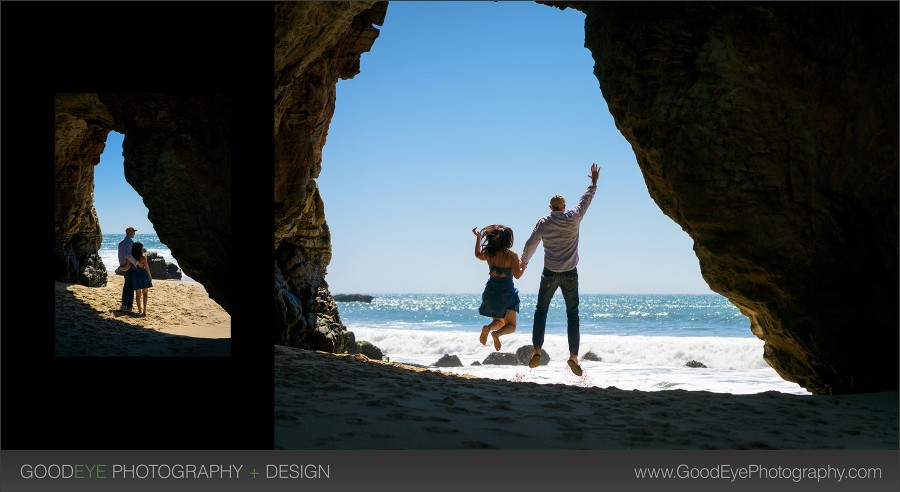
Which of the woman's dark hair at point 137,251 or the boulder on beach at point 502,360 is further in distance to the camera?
the boulder on beach at point 502,360

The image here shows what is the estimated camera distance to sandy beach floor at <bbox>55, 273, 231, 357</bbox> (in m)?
8.29

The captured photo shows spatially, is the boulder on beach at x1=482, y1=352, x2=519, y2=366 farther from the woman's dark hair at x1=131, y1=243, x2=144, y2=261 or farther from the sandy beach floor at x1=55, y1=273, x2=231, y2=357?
the woman's dark hair at x1=131, y1=243, x2=144, y2=261

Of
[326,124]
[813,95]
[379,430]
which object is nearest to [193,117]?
[326,124]

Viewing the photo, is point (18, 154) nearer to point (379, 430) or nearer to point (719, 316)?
point (379, 430)

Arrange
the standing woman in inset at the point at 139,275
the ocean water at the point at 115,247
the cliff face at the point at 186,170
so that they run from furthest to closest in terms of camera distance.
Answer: the ocean water at the point at 115,247
the standing woman in inset at the point at 139,275
the cliff face at the point at 186,170

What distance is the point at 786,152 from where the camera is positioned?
588 centimetres

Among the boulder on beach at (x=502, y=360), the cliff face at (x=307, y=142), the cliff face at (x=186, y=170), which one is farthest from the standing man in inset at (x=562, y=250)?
the boulder on beach at (x=502, y=360)

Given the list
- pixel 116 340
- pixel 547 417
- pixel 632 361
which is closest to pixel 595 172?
pixel 547 417

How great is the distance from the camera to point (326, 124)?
11.0 m

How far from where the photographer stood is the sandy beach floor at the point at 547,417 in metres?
3.93

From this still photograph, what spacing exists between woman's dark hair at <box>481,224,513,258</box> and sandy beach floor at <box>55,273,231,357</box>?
331 cm

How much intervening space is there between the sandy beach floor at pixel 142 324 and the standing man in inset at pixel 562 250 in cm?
380

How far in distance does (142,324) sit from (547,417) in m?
9.42

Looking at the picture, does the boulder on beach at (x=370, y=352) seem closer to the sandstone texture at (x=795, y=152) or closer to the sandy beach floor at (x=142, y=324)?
the sandy beach floor at (x=142, y=324)
